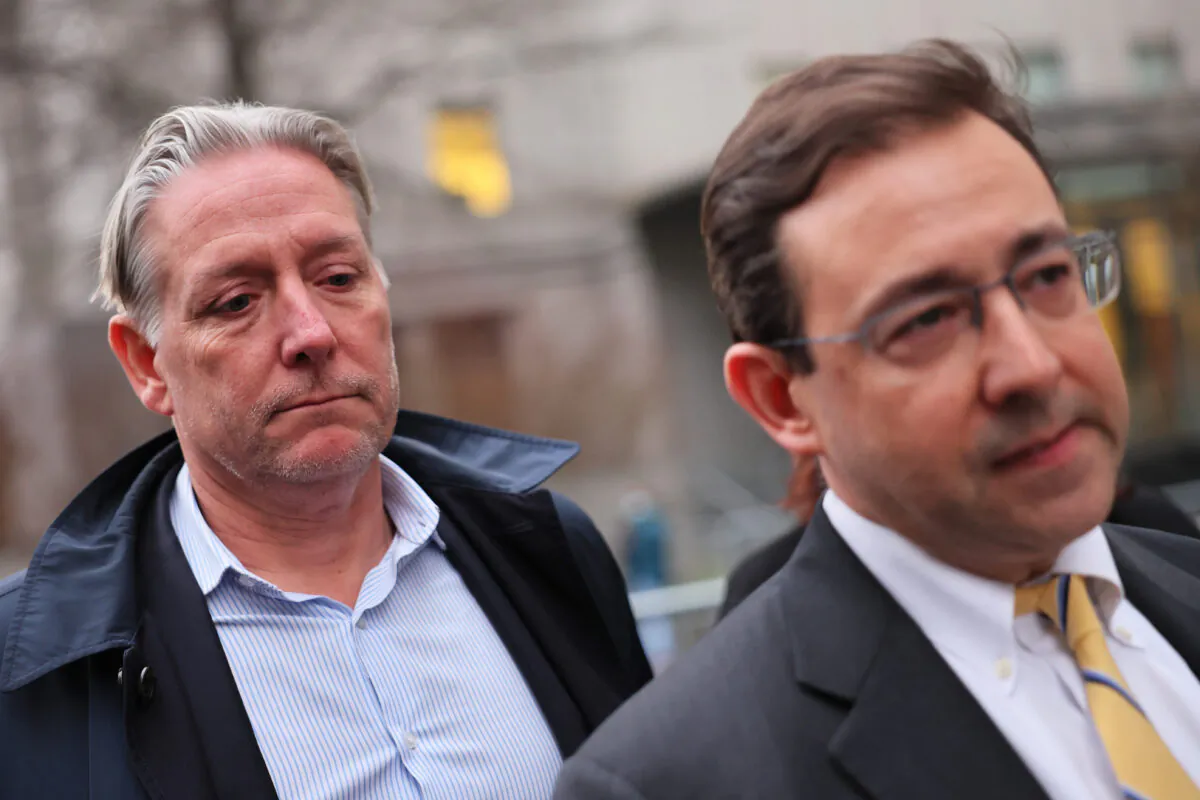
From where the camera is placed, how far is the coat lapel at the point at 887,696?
1409 mm

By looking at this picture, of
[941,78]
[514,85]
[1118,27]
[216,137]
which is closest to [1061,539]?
[941,78]

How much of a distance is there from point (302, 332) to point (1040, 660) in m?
1.29

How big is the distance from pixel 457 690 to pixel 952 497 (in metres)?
1.04

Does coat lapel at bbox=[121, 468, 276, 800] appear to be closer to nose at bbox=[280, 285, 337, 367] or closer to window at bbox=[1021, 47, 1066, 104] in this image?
nose at bbox=[280, 285, 337, 367]

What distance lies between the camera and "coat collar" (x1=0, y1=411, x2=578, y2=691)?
73.6 inches

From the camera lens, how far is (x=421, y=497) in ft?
7.90

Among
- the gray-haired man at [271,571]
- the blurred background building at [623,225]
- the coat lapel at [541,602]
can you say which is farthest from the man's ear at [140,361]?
the blurred background building at [623,225]

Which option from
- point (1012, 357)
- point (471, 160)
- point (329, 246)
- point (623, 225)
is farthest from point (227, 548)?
point (623, 225)

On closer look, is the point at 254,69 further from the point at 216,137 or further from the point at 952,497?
the point at 952,497

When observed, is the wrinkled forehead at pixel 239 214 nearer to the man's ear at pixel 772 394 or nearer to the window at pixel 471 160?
the man's ear at pixel 772 394

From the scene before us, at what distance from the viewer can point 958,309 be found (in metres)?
1.42

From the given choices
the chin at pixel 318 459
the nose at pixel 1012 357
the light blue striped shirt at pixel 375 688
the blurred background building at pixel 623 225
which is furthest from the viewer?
the blurred background building at pixel 623 225

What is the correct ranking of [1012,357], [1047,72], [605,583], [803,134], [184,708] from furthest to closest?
[1047,72]
[605,583]
[184,708]
[803,134]
[1012,357]

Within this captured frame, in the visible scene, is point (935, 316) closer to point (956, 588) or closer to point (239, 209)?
point (956, 588)
